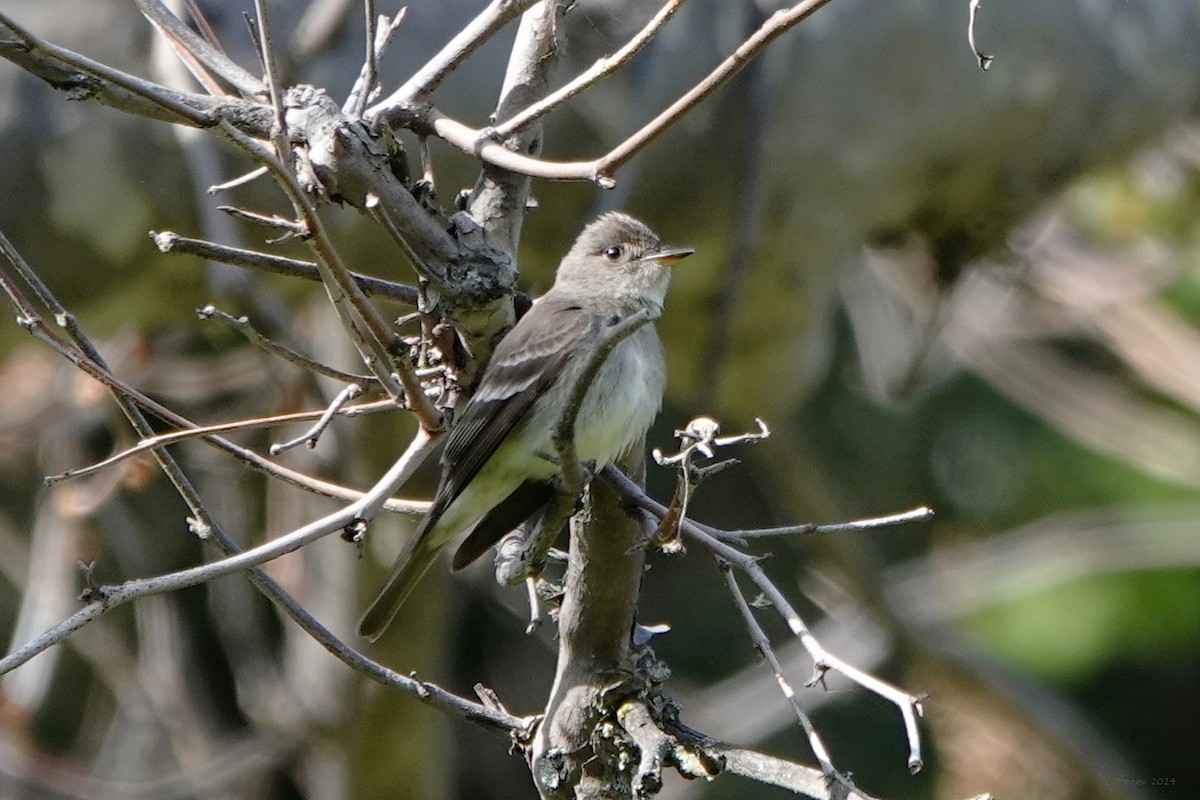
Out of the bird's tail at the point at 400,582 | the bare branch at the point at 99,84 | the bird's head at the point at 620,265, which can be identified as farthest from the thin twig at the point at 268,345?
the bird's head at the point at 620,265

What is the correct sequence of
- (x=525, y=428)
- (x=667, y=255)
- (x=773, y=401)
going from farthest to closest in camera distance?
(x=773, y=401) < (x=667, y=255) < (x=525, y=428)

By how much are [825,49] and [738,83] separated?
248mm

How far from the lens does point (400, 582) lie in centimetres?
222

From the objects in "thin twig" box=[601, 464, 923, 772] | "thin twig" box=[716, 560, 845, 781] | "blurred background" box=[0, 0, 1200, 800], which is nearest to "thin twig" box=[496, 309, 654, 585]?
"thin twig" box=[601, 464, 923, 772]

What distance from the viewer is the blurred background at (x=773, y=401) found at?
3070 mm

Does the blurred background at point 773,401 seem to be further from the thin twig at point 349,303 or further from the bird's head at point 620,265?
the thin twig at point 349,303

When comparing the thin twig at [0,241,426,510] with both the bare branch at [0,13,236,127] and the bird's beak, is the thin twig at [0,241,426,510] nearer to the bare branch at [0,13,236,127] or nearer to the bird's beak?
the bare branch at [0,13,236,127]

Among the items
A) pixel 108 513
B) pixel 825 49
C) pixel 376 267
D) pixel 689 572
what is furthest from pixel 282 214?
pixel 689 572

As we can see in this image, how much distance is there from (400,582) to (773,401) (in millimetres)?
1868

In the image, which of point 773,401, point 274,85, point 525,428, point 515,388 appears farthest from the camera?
point 773,401

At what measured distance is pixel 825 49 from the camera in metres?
3.46

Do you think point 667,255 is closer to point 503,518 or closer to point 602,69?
point 503,518

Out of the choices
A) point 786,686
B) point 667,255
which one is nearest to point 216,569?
point 786,686

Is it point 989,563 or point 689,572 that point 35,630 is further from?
point 989,563
